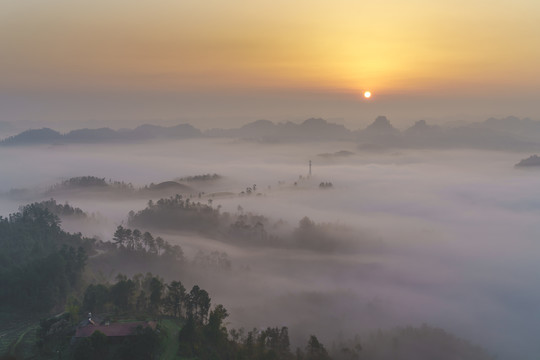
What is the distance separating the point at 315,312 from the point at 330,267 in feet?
85.2

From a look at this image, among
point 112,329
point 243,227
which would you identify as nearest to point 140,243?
point 243,227

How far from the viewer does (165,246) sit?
87125 millimetres

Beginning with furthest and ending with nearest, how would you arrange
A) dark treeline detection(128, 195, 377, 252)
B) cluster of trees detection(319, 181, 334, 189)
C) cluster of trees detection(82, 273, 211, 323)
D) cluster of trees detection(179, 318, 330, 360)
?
cluster of trees detection(319, 181, 334, 189), dark treeline detection(128, 195, 377, 252), cluster of trees detection(82, 273, 211, 323), cluster of trees detection(179, 318, 330, 360)

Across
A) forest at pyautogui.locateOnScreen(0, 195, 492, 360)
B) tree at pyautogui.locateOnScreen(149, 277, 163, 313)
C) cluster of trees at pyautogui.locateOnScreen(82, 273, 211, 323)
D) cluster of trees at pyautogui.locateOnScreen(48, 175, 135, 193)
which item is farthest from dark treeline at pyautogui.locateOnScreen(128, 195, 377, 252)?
tree at pyautogui.locateOnScreen(149, 277, 163, 313)

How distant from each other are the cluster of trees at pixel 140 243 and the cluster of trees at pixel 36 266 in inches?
251

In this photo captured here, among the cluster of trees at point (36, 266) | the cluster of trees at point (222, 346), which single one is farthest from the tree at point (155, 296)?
the cluster of trees at point (36, 266)

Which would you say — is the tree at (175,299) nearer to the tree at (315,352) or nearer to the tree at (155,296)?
Result: the tree at (155,296)

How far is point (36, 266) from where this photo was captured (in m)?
56.4

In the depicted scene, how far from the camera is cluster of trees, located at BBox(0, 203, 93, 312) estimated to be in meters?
51.6

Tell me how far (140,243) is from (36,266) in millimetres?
30065

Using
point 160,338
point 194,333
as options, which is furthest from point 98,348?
point 194,333

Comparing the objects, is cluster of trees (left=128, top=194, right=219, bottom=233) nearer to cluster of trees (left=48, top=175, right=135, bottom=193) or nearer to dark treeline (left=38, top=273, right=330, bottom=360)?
cluster of trees (left=48, top=175, right=135, bottom=193)

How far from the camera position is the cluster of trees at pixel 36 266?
51.6m

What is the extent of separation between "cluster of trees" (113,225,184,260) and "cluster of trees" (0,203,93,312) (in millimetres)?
6370
